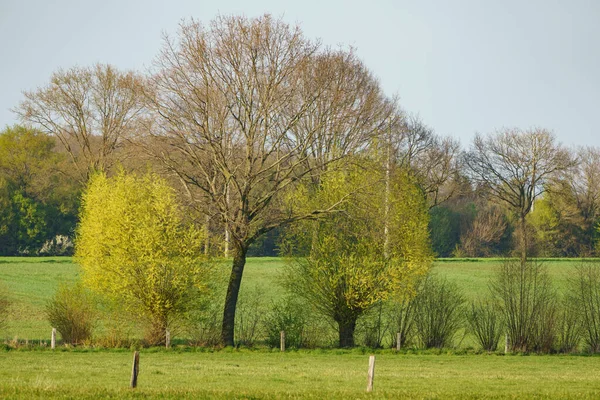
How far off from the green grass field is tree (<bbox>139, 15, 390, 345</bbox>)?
5675 mm

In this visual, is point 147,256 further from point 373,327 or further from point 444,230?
point 444,230

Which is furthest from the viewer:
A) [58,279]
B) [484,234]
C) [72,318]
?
[484,234]

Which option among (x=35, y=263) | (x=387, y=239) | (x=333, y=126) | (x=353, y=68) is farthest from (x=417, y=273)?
(x=35, y=263)

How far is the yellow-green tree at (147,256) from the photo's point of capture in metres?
31.6

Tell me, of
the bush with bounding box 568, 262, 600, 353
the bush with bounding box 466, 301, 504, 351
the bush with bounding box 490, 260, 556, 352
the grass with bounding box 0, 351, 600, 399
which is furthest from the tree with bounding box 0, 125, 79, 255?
the bush with bounding box 568, 262, 600, 353

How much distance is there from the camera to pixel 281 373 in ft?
75.4

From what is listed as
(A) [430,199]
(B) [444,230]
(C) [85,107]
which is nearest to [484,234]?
(B) [444,230]

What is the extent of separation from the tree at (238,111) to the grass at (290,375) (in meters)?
5.76

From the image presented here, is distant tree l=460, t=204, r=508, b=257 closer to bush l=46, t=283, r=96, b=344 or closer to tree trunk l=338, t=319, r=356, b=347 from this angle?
tree trunk l=338, t=319, r=356, b=347

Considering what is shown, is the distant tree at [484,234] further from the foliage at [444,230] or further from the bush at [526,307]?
the bush at [526,307]

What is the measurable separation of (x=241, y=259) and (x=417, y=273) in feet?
24.6

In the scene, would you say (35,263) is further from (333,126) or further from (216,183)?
(333,126)

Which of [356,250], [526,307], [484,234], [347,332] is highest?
[484,234]

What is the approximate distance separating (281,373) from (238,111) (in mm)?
12990
